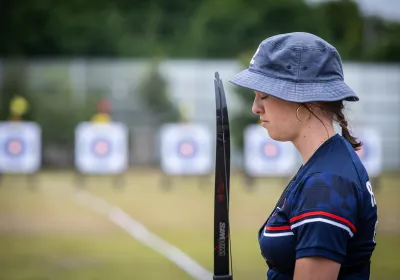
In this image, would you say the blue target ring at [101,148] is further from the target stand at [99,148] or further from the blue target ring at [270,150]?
the blue target ring at [270,150]

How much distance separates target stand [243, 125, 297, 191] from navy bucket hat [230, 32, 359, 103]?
866 centimetres

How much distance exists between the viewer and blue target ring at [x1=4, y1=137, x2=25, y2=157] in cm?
1038

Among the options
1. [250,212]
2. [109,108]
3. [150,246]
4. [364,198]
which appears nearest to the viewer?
[364,198]

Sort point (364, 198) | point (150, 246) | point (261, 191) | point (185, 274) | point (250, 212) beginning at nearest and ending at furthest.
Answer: point (364, 198)
point (185, 274)
point (150, 246)
point (250, 212)
point (261, 191)

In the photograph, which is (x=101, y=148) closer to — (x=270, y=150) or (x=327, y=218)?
(x=270, y=150)

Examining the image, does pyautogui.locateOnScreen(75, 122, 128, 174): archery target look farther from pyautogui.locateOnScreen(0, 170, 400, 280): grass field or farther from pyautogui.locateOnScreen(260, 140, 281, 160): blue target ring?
pyautogui.locateOnScreen(260, 140, 281, 160): blue target ring

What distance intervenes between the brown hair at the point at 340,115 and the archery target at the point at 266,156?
8.53 m

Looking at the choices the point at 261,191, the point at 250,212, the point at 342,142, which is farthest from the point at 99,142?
the point at 342,142

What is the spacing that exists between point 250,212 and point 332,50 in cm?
604

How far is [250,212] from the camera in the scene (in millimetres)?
7055

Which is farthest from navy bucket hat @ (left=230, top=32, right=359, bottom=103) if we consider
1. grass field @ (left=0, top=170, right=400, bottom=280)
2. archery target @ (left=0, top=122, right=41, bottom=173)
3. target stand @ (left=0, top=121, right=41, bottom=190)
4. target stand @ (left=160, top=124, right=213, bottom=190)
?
archery target @ (left=0, top=122, right=41, bottom=173)

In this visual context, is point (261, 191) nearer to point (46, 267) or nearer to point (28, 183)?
point (28, 183)

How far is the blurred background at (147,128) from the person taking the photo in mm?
5035

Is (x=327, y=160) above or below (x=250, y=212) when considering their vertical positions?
above
